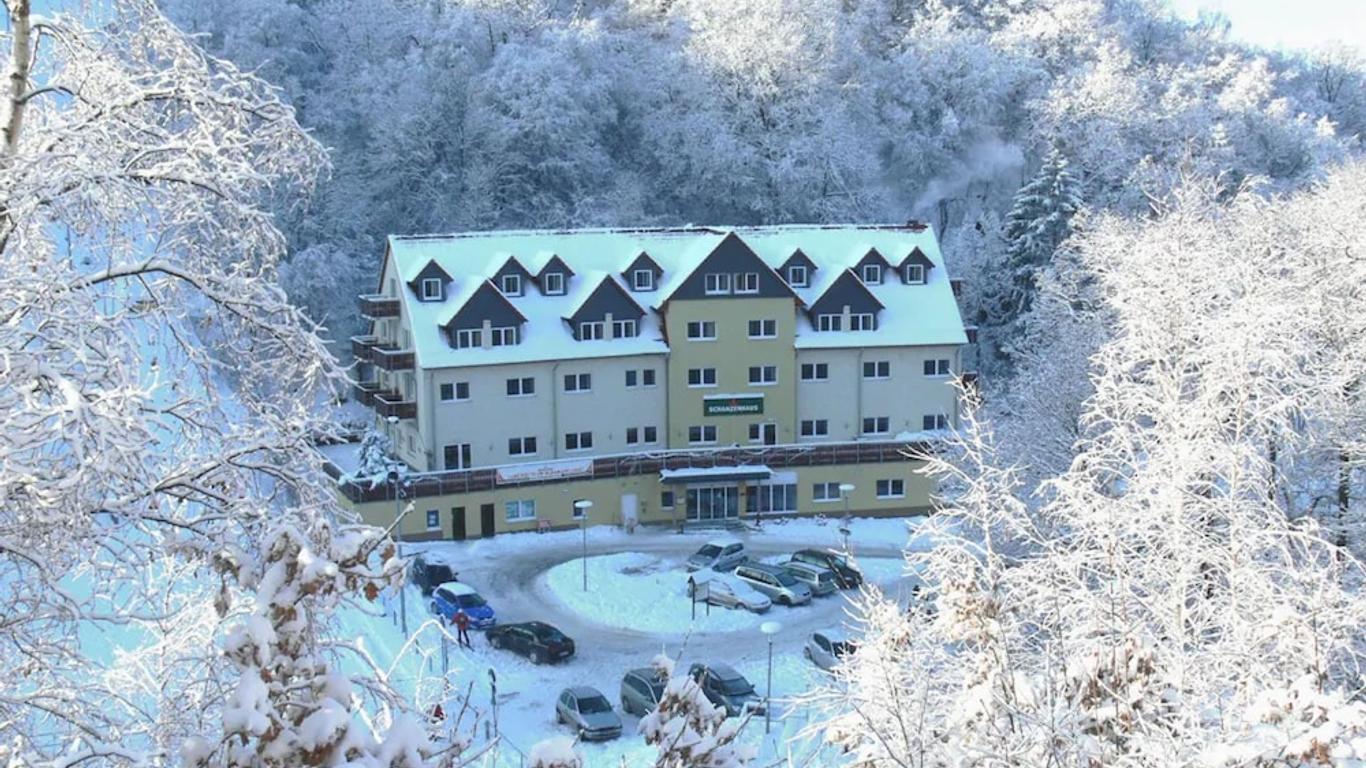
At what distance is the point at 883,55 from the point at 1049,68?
7.59 m

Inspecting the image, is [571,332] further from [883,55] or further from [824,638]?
[883,55]

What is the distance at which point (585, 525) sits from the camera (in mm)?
32094

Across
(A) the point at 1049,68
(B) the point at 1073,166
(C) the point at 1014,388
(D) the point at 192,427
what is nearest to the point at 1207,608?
(D) the point at 192,427

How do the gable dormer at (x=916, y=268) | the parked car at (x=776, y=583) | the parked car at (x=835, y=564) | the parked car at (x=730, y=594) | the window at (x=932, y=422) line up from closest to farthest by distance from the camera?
the parked car at (x=730, y=594), the parked car at (x=776, y=583), the parked car at (x=835, y=564), the window at (x=932, y=422), the gable dormer at (x=916, y=268)


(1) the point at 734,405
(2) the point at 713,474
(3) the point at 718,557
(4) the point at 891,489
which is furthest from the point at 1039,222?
(3) the point at 718,557

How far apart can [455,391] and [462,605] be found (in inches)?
326

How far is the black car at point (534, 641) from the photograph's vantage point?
25125mm

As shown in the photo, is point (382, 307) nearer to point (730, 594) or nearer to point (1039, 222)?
point (730, 594)

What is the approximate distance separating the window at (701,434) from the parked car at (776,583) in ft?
23.6

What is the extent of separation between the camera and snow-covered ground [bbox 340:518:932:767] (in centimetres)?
2258

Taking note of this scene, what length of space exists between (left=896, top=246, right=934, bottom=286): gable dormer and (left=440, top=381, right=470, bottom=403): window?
12.5 metres

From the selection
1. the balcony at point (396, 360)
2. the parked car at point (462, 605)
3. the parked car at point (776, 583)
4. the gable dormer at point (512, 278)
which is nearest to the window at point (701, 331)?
the gable dormer at point (512, 278)

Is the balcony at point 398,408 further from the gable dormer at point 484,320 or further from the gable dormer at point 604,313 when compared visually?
the gable dormer at point 604,313

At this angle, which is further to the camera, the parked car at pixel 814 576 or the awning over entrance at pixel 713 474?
the awning over entrance at pixel 713 474
